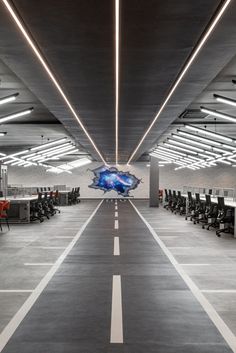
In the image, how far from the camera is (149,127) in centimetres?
1395

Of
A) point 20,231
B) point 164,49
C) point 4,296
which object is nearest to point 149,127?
point 20,231

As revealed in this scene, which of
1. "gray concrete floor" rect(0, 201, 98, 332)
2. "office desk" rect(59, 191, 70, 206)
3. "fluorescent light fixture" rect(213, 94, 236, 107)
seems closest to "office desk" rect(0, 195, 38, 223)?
"gray concrete floor" rect(0, 201, 98, 332)

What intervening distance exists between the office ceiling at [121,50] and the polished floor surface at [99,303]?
3.04 m

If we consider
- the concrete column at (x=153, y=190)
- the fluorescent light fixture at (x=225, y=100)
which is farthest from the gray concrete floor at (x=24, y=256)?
the concrete column at (x=153, y=190)

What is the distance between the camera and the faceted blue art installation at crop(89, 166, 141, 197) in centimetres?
4169

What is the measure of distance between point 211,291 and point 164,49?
312 cm

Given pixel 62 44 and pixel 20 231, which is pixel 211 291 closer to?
pixel 62 44

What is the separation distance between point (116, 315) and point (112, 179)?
36.9 meters

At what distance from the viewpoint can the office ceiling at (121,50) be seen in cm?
464

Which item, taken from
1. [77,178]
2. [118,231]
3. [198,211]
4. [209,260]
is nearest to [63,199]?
[77,178]

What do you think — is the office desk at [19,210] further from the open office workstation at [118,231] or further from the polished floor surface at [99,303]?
the polished floor surface at [99,303]

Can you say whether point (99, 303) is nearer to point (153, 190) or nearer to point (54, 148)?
point (54, 148)

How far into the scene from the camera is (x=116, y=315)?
15.8 ft

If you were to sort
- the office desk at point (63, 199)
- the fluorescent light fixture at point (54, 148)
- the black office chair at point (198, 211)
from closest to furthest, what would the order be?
the black office chair at point (198, 211) → the fluorescent light fixture at point (54, 148) → the office desk at point (63, 199)
